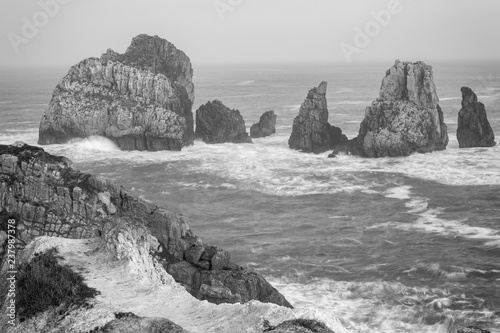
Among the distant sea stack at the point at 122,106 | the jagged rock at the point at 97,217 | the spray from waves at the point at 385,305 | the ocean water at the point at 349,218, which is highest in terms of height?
the distant sea stack at the point at 122,106

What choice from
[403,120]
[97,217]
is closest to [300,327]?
[97,217]

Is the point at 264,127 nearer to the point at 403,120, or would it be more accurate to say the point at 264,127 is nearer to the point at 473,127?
the point at 403,120

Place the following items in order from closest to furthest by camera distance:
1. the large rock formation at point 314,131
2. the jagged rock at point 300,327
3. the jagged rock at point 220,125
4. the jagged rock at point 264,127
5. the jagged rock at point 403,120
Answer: the jagged rock at point 300,327 < the jagged rock at point 403,120 < the large rock formation at point 314,131 < the jagged rock at point 220,125 < the jagged rock at point 264,127

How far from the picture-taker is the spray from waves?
1256 inches

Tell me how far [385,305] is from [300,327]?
812 inches

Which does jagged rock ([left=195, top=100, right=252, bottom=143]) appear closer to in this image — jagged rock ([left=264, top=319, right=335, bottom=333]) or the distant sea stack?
the distant sea stack

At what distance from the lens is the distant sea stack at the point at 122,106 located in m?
84.3

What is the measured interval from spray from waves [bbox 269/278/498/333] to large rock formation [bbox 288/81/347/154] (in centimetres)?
4511

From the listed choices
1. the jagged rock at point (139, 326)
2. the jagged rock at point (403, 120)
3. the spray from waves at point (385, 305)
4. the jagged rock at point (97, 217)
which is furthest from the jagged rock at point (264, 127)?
the jagged rock at point (139, 326)

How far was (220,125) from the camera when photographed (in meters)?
89.9

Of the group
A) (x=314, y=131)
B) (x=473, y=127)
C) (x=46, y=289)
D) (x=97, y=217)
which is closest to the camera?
(x=46, y=289)

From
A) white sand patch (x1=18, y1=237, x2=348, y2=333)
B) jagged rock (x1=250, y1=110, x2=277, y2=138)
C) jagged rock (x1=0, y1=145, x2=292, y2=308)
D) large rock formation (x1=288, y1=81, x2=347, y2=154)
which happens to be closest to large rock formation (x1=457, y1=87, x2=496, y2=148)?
large rock formation (x1=288, y1=81, x2=347, y2=154)

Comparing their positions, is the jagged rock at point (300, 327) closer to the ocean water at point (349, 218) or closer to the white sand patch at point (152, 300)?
the white sand patch at point (152, 300)

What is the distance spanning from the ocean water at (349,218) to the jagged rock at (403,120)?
7.19 feet
